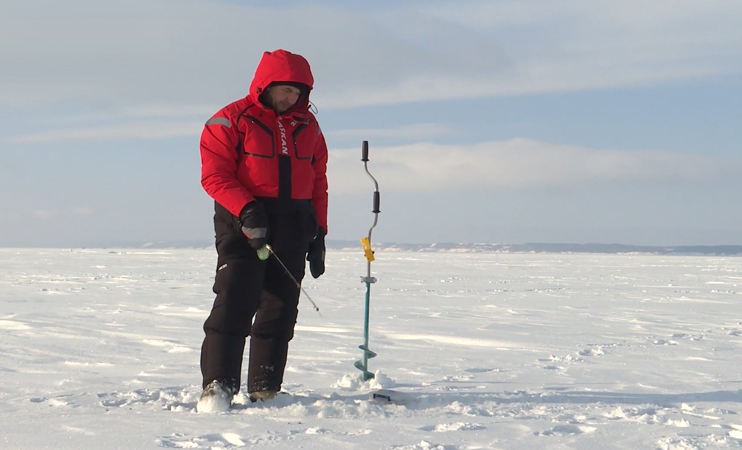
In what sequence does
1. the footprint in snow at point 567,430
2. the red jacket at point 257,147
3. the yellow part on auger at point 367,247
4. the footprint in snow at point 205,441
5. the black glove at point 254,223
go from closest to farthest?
1. the footprint in snow at point 205,441
2. the footprint in snow at point 567,430
3. the black glove at point 254,223
4. the red jacket at point 257,147
5. the yellow part on auger at point 367,247

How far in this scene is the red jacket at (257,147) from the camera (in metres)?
2.88

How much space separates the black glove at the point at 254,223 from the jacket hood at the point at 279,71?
48 cm

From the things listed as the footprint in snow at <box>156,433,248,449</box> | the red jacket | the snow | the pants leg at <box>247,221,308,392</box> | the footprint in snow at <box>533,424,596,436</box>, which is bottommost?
the snow

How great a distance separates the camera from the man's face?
9.80ft

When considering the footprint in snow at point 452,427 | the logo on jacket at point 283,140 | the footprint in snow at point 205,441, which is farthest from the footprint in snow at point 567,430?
the logo on jacket at point 283,140

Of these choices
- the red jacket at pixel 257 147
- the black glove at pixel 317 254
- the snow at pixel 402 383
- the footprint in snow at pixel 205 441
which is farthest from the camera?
the black glove at pixel 317 254

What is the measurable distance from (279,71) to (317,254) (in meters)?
0.84

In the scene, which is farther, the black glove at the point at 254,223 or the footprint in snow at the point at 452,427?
the black glove at the point at 254,223

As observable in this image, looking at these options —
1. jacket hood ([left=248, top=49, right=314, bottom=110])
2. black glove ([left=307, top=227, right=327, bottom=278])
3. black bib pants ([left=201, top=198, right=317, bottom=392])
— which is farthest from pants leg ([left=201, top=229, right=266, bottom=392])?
jacket hood ([left=248, top=49, right=314, bottom=110])

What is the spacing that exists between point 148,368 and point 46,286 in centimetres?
840

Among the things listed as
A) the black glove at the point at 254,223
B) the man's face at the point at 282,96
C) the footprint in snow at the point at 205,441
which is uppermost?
the man's face at the point at 282,96

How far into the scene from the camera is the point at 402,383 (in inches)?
141

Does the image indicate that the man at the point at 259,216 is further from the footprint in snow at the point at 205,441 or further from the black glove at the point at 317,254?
the footprint in snow at the point at 205,441

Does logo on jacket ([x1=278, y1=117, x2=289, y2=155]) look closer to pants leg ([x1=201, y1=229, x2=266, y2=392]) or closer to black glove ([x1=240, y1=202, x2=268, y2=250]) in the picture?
black glove ([x1=240, y1=202, x2=268, y2=250])
